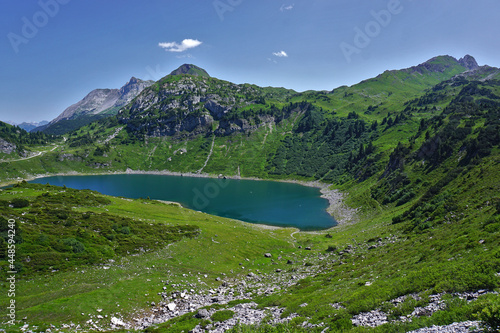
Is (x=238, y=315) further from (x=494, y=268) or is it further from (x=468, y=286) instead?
(x=494, y=268)

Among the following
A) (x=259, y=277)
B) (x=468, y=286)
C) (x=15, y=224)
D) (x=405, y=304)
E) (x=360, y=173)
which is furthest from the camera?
(x=360, y=173)

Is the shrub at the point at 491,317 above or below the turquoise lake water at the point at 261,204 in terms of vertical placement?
above

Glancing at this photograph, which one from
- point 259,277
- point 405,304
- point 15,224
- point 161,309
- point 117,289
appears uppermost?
point 15,224

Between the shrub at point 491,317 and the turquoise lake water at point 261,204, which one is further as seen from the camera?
the turquoise lake water at point 261,204

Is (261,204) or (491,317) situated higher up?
(491,317)

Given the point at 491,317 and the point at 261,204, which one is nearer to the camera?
the point at 491,317

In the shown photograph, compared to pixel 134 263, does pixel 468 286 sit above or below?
above

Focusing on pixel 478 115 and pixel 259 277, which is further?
pixel 478 115

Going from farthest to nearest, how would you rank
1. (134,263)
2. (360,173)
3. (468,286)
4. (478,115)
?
(360,173) < (478,115) < (134,263) < (468,286)

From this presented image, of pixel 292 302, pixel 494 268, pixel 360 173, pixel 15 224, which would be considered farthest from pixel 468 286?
pixel 360 173

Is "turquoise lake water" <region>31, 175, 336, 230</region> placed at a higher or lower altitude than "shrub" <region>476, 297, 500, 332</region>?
lower

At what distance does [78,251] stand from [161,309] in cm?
1626

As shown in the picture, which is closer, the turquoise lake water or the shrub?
the shrub

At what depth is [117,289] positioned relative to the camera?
99.9 feet
